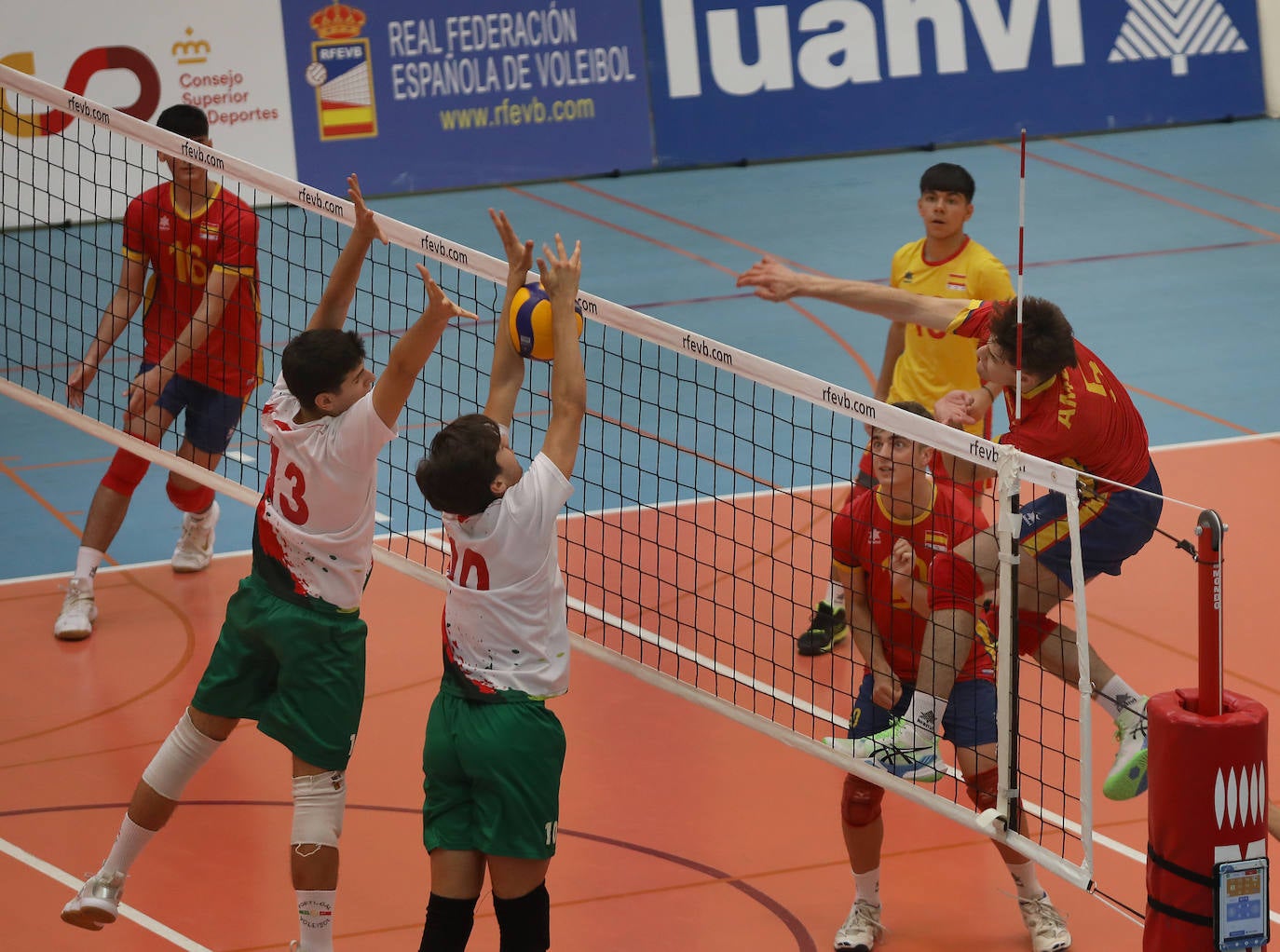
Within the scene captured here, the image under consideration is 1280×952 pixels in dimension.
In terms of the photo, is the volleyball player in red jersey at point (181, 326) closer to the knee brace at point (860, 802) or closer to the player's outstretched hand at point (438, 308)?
the player's outstretched hand at point (438, 308)

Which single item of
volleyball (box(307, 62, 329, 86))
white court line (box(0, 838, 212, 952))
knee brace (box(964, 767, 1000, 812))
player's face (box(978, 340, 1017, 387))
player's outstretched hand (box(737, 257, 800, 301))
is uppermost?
volleyball (box(307, 62, 329, 86))

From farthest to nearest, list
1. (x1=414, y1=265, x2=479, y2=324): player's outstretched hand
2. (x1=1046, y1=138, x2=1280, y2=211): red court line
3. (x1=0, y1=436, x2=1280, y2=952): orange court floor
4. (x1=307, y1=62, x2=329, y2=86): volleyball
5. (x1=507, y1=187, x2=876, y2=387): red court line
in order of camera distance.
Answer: (x1=307, y1=62, x2=329, y2=86): volleyball < (x1=1046, y1=138, x2=1280, y2=211): red court line < (x1=507, y1=187, x2=876, y2=387): red court line < (x1=0, y1=436, x2=1280, y2=952): orange court floor < (x1=414, y1=265, x2=479, y2=324): player's outstretched hand

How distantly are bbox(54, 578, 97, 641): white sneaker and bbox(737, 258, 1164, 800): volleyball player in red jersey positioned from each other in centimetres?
385

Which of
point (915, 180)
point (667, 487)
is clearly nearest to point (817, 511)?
point (667, 487)

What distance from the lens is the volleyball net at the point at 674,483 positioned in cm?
534

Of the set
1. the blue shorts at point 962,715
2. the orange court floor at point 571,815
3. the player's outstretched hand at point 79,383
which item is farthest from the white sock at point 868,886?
the player's outstretched hand at point 79,383

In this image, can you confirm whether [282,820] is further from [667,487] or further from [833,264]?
[833,264]

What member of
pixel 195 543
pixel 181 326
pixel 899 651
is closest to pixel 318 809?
pixel 899 651

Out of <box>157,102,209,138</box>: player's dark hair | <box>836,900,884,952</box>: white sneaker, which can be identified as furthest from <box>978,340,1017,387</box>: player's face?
<box>157,102,209,138</box>: player's dark hair

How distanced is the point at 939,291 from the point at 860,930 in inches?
132

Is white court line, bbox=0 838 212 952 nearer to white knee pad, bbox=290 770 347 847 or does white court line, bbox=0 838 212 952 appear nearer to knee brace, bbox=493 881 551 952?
white knee pad, bbox=290 770 347 847

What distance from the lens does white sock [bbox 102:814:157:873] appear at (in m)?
5.52

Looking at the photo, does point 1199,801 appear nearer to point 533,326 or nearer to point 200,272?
point 533,326

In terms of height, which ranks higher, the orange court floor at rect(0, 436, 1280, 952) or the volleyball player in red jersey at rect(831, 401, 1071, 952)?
the volleyball player in red jersey at rect(831, 401, 1071, 952)
